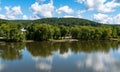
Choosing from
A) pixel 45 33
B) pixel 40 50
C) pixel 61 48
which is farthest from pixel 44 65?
pixel 45 33

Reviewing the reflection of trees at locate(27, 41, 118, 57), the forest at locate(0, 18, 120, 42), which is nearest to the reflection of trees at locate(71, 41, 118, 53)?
the reflection of trees at locate(27, 41, 118, 57)

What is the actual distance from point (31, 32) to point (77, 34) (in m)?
17.8

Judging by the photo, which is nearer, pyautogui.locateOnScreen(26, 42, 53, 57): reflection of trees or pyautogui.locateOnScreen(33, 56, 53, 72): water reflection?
pyautogui.locateOnScreen(33, 56, 53, 72): water reflection

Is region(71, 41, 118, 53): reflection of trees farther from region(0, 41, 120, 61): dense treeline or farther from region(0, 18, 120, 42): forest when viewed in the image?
region(0, 18, 120, 42): forest

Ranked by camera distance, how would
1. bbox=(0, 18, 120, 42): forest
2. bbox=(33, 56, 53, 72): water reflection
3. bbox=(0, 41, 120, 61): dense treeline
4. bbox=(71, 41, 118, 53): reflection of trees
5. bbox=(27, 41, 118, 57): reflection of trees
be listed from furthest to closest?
bbox=(0, 18, 120, 42): forest → bbox=(71, 41, 118, 53): reflection of trees → bbox=(27, 41, 118, 57): reflection of trees → bbox=(0, 41, 120, 61): dense treeline → bbox=(33, 56, 53, 72): water reflection

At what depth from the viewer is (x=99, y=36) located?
84062mm

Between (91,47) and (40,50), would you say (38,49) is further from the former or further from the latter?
(91,47)

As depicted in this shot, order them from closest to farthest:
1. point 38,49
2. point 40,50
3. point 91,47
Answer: point 40,50 < point 38,49 < point 91,47

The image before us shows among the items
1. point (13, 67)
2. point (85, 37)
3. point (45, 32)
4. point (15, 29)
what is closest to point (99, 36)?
point (85, 37)

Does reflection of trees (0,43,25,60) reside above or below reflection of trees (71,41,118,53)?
above

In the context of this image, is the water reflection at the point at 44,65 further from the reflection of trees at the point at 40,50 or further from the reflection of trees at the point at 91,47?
the reflection of trees at the point at 91,47

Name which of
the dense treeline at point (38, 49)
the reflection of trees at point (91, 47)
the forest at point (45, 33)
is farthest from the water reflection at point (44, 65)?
the forest at point (45, 33)

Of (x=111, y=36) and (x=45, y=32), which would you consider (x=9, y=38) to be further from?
(x=111, y=36)

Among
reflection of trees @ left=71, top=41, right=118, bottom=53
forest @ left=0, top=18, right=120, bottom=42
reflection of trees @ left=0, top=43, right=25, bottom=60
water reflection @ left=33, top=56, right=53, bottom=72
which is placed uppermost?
forest @ left=0, top=18, right=120, bottom=42
